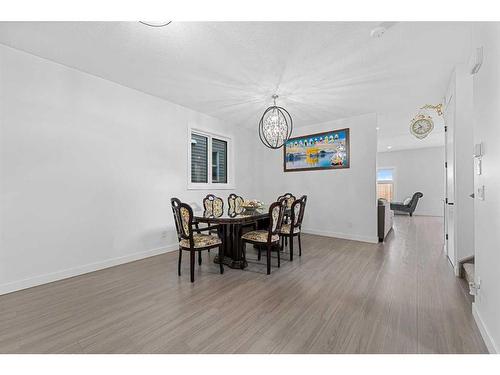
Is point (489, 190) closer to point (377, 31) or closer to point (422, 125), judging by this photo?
point (377, 31)

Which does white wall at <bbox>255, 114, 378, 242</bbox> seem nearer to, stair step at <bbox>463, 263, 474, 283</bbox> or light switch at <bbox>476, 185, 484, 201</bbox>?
stair step at <bbox>463, 263, 474, 283</bbox>

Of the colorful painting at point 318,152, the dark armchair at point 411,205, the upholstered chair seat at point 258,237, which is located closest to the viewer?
the upholstered chair seat at point 258,237

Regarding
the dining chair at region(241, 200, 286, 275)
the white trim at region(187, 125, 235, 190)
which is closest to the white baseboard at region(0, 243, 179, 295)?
the white trim at region(187, 125, 235, 190)

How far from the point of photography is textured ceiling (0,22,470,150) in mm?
2139

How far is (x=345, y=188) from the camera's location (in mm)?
4934

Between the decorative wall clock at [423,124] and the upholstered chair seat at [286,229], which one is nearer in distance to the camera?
the upholstered chair seat at [286,229]

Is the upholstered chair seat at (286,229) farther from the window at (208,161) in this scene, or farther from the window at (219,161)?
the window at (219,161)

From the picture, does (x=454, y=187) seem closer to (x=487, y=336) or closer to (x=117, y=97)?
(x=487, y=336)

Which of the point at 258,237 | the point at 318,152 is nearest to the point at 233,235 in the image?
the point at 258,237

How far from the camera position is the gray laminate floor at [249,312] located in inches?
60.6

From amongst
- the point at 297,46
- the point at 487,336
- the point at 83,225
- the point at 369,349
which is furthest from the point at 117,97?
the point at 487,336

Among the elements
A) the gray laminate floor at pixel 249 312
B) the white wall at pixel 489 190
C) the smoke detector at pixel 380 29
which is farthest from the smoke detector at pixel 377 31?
the gray laminate floor at pixel 249 312

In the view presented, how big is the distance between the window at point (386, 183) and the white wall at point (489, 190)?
941 cm

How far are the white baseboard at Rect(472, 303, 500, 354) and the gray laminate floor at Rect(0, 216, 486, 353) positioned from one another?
40 mm
